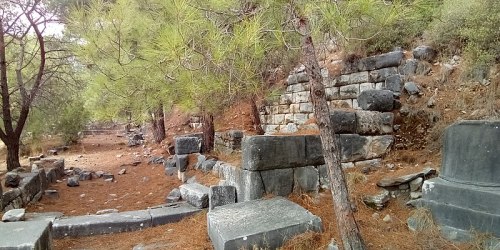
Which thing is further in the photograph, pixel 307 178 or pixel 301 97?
pixel 301 97

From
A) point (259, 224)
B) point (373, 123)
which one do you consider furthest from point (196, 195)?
point (373, 123)

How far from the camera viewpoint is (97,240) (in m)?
A: 3.86

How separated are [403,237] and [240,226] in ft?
4.42

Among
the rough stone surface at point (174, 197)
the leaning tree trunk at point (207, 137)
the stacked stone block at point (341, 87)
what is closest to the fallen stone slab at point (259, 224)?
the rough stone surface at point (174, 197)

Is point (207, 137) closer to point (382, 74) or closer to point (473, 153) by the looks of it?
point (382, 74)

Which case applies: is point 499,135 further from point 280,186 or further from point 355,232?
point 280,186

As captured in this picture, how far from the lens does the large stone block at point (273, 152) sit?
141 inches

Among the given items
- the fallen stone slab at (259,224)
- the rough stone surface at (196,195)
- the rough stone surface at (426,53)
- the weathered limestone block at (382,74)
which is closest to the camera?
the fallen stone slab at (259,224)

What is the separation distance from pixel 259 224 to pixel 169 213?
73.5 inches

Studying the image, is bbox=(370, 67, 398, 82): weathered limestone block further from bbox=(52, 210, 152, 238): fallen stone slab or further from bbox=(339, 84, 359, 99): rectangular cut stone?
bbox=(52, 210, 152, 238): fallen stone slab

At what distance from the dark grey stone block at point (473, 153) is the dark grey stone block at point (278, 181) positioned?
1.53m

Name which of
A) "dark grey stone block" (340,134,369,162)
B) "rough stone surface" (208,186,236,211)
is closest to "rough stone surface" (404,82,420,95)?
"dark grey stone block" (340,134,369,162)

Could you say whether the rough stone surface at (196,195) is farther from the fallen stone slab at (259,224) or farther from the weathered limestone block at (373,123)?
the weathered limestone block at (373,123)

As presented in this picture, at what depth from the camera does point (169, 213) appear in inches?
171
